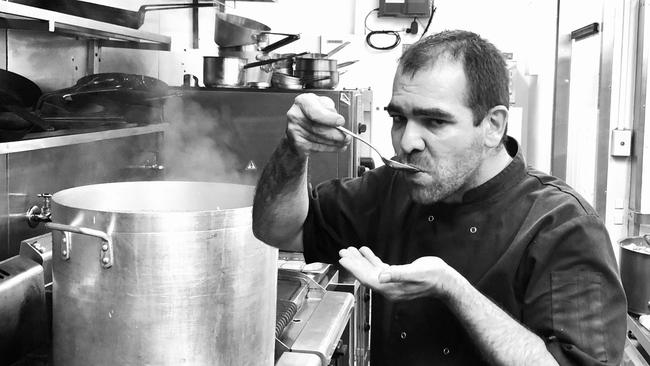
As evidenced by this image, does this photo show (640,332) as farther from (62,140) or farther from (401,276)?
(62,140)

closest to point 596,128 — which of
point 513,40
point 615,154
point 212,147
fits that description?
point 615,154

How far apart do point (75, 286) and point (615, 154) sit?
141 inches

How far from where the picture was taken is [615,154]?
4082mm

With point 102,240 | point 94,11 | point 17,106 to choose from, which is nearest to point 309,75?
point 94,11

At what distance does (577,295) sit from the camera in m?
1.33

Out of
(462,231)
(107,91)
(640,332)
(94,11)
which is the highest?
(94,11)

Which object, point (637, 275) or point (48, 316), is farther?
point (637, 275)

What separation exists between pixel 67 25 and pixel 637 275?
2.82 m

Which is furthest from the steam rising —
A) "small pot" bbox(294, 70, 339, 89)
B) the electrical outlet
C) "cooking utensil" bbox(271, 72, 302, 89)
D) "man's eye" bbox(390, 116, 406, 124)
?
the electrical outlet

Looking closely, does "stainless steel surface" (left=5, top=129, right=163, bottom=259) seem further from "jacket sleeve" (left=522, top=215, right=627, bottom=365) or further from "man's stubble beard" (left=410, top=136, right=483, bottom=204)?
"jacket sleeve" (left=522, top=215, right=627, bottom=365)

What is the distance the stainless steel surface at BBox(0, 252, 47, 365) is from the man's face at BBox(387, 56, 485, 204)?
0.96m

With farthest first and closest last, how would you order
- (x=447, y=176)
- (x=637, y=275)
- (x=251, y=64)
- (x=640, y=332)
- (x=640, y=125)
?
(x=640, y=125) < (x=637, y=275) < (x=640, y=332) < (x=251, y=64) < (x=447, y=176)

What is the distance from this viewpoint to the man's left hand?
115 cm

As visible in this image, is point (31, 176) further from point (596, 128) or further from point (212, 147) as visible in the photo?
point (596, 128)
